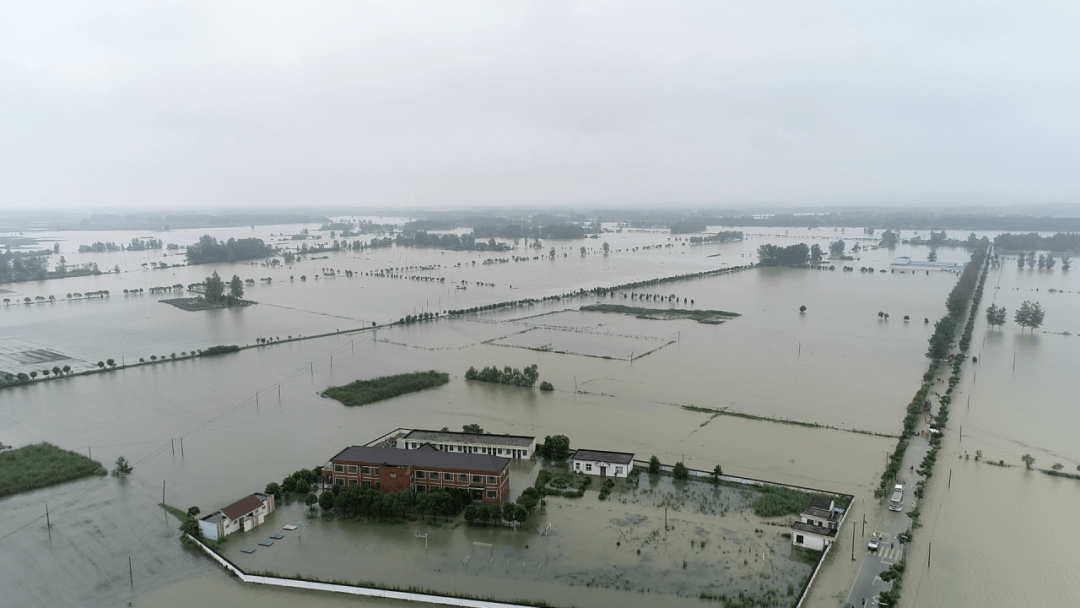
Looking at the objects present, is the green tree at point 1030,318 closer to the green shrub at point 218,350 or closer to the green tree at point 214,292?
the green shrub at point 218,350

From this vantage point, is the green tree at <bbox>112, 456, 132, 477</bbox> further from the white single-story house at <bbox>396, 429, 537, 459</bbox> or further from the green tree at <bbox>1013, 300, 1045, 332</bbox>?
the green tree at <bbox>1013, 300, 1045, 332</bbox>

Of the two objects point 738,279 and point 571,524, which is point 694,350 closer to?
point 571,524

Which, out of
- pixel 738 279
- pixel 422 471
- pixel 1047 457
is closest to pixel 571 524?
pixel 422 471

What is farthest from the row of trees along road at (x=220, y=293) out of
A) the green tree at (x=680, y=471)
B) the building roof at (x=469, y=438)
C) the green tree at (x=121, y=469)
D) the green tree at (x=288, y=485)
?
the green tree at (x=680, y=471)

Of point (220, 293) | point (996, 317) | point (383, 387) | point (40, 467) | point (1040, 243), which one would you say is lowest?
point (40, 467)

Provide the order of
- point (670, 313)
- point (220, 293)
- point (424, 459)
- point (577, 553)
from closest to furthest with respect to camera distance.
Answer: point (577, 553) → point (424, 459) → point (670, 313) → point (220, 293)

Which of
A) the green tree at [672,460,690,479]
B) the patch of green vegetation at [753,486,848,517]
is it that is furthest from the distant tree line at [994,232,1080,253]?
the green tree at [672,460,690,479]

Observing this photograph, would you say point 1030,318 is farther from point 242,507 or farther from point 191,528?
point 191,528

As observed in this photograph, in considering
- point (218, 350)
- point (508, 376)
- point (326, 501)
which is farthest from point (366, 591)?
point (218, 350)
